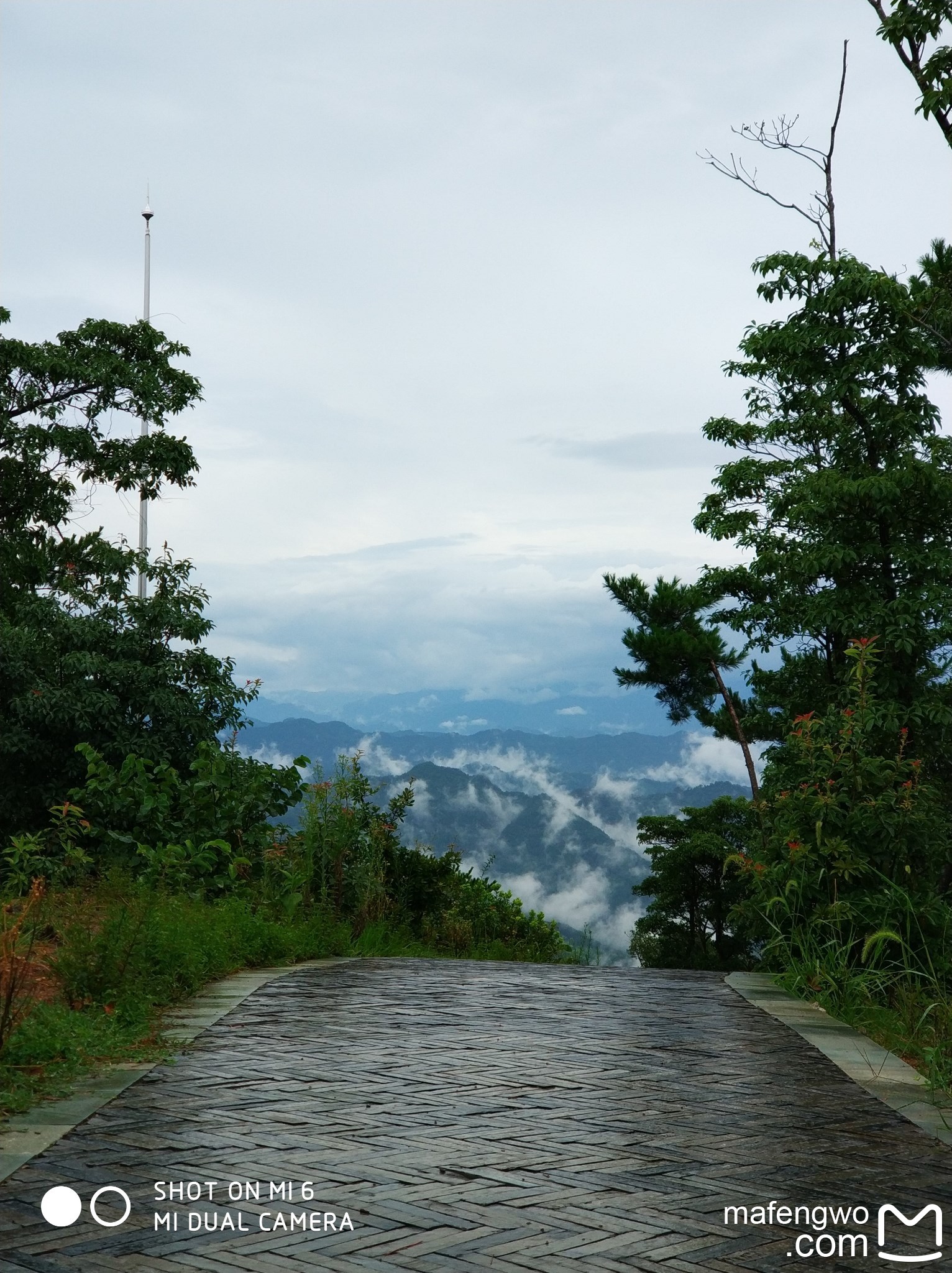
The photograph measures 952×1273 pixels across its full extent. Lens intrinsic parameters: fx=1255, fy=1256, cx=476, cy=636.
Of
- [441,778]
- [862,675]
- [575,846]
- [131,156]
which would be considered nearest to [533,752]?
[575,846]

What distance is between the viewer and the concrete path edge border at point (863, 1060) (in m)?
4.71

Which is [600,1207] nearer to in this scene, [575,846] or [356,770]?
[356,770]

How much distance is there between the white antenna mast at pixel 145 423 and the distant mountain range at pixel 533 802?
9.07 ft

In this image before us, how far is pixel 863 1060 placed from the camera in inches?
228

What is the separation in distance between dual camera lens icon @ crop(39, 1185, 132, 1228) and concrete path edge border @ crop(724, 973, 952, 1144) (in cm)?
271

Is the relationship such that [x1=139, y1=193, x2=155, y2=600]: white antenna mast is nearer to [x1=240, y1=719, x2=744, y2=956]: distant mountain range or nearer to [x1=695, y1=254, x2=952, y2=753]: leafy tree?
[x1=240, y1=719, x2=744, y2=956]: distant mountain range

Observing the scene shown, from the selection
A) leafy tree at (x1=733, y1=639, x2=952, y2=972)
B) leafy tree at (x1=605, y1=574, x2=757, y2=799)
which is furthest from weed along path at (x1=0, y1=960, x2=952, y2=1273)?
leafy tree at (x1=605, y1=574, x2=757, y2=799)

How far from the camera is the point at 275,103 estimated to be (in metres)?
14.4

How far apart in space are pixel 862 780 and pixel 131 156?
18960 mm

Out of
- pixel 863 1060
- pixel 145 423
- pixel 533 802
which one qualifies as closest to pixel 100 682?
pixel 145 423

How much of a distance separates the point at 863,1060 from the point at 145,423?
54.5ft

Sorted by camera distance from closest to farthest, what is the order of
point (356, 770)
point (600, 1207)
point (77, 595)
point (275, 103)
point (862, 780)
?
point (600, 1207), point (862, 780), point (356, 770), point (275, 103), point (77, 595)

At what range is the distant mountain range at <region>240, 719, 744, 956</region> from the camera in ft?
50.2

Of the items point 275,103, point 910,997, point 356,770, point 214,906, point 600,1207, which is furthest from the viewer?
point 275,103
